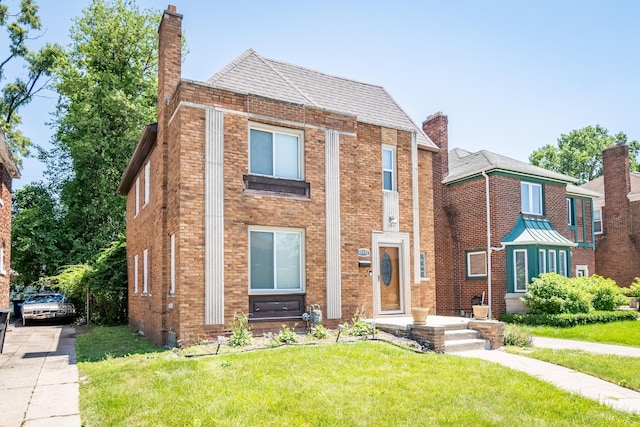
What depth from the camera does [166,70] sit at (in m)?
13.2

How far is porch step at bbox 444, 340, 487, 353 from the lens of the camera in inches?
425

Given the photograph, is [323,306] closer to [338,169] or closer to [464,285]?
[338,169]

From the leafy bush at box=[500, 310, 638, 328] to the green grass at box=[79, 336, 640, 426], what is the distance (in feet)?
27.6

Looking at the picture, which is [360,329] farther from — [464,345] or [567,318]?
[567,318]

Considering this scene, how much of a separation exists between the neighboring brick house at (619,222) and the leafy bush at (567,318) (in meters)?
9.94

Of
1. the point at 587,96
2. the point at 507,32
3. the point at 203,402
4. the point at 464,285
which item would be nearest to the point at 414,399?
the point at 203,402

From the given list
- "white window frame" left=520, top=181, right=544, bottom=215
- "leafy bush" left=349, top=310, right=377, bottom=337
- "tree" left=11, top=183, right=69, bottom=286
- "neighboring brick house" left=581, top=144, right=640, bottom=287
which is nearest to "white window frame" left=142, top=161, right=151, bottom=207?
"leafy bush" left=349, top=310, right=377, bottom=337

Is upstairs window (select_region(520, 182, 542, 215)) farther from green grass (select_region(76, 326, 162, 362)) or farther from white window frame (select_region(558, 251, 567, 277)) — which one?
green grass (select_region(76, 326, 162, 362))

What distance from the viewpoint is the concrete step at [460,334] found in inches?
447

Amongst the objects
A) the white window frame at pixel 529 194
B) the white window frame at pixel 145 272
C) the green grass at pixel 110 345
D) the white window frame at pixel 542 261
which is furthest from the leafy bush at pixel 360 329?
the white window frame at pixel 529 194

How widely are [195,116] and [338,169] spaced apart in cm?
400

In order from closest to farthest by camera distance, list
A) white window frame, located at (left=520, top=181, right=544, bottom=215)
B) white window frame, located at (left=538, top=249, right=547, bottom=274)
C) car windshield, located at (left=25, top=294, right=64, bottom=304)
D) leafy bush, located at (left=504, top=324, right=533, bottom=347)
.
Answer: leafy bush, located at (left=504, top=324, right=533, bottom=347), white window frame, located at (left=538, top=249, right=547, bottom=274), white window frame, located at (left=520, top=181, right=544, bottom=215), car windshield, located at (left=25, top=294, right=64, bottom=304)

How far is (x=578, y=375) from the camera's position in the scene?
28.2 ft

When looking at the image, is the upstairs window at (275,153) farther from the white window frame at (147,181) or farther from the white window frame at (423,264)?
the white window frame at (423,264)
